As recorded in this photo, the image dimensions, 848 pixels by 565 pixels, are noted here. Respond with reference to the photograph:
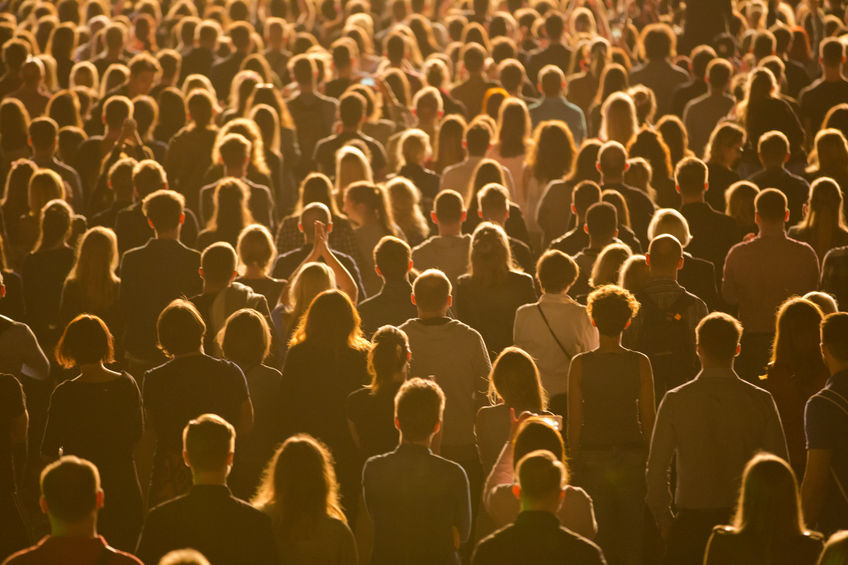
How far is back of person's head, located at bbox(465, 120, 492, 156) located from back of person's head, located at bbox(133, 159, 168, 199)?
9.12 feet

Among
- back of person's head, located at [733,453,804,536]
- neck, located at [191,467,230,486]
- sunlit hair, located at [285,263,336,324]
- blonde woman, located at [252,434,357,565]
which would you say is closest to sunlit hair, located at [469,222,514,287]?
sunlit hair, located at [285,263,336,324]

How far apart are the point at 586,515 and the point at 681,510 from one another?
941mm

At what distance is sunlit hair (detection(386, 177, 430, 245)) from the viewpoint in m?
10.6

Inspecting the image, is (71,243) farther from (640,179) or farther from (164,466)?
(640,179)

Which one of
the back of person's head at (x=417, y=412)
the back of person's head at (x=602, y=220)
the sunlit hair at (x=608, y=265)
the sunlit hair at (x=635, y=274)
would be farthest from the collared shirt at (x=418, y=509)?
the back of person's head at (x=602, y=220)

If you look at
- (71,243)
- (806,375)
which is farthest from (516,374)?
(71,243)

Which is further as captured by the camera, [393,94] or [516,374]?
[393,94]

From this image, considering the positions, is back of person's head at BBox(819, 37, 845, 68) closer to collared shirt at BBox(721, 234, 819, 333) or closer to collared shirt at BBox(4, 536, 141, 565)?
collared shirt at BBox(721, 234, 819, 333)

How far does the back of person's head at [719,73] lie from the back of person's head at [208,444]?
9.06 metres

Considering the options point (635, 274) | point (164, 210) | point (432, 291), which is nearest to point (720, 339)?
point (635, 274)

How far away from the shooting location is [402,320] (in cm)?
884

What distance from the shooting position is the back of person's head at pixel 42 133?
11883 mm

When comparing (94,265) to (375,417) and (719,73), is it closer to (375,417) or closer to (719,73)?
(375,417)

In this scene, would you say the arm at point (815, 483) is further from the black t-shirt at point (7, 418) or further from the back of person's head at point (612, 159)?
the back of person's head at point (612, 159)
